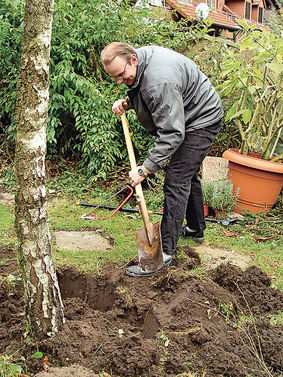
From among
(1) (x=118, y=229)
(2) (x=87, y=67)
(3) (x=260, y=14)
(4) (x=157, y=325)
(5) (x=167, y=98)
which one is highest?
(3) (x=260, y=14)

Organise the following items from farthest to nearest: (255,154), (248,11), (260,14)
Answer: (260,14) → (248,11) → (255,154)

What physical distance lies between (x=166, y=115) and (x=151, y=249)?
44.1 inches

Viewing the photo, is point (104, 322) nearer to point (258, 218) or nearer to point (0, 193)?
point (258, 218)

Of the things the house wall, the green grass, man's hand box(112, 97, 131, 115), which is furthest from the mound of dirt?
the house wall

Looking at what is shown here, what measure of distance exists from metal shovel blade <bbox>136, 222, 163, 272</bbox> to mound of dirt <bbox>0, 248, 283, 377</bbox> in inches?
5.3

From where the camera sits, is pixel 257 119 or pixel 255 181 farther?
pixel 257 119

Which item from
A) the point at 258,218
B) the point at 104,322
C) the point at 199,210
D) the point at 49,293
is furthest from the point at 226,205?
the point at 49,293

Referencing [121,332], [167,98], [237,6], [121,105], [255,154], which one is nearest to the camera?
[121,332]

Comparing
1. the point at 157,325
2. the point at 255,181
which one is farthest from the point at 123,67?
the point at 255,181

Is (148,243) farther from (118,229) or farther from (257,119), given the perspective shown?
(257,119)

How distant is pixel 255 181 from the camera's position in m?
5.03

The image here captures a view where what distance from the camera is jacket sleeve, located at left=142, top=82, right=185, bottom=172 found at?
2.92 meters

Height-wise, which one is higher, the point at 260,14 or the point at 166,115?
the point at 260,14

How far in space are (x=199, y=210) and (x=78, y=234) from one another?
133 cm
